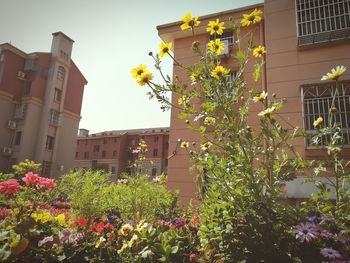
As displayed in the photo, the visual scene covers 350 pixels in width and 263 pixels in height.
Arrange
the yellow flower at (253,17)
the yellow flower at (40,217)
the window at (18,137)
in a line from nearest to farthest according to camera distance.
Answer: the yellow flower at (40,217), the yellow flower at (253,17), the window at (18,137)

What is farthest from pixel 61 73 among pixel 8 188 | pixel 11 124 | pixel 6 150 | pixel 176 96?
pixel 8 188

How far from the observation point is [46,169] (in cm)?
2461

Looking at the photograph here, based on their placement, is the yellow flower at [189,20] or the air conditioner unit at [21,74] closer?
the yellow flower at [189,20]

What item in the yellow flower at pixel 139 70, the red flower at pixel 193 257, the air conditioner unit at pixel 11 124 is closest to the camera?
the red flower at pixel 193 257

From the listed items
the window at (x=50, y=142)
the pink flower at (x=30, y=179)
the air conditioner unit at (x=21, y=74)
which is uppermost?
the air conditioner unit at (x=21, y=74)

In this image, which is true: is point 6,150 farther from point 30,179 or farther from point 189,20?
point 189,20

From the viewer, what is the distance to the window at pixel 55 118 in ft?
83.5

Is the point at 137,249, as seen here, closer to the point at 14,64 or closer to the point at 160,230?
the point at 160,230

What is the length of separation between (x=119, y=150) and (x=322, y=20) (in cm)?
3528

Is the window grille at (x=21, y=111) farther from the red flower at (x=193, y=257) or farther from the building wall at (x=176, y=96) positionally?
the red flower at (x=193, y=257)

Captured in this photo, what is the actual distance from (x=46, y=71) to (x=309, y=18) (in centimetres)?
2449

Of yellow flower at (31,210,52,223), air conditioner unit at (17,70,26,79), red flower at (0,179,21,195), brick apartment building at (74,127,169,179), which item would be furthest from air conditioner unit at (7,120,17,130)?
yellow flower at (31,210,52,223)

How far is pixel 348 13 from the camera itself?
26.2ft

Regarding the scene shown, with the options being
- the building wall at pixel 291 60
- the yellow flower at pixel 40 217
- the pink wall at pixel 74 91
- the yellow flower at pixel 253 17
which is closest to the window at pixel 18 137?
the pink wall at pixel 74 91
